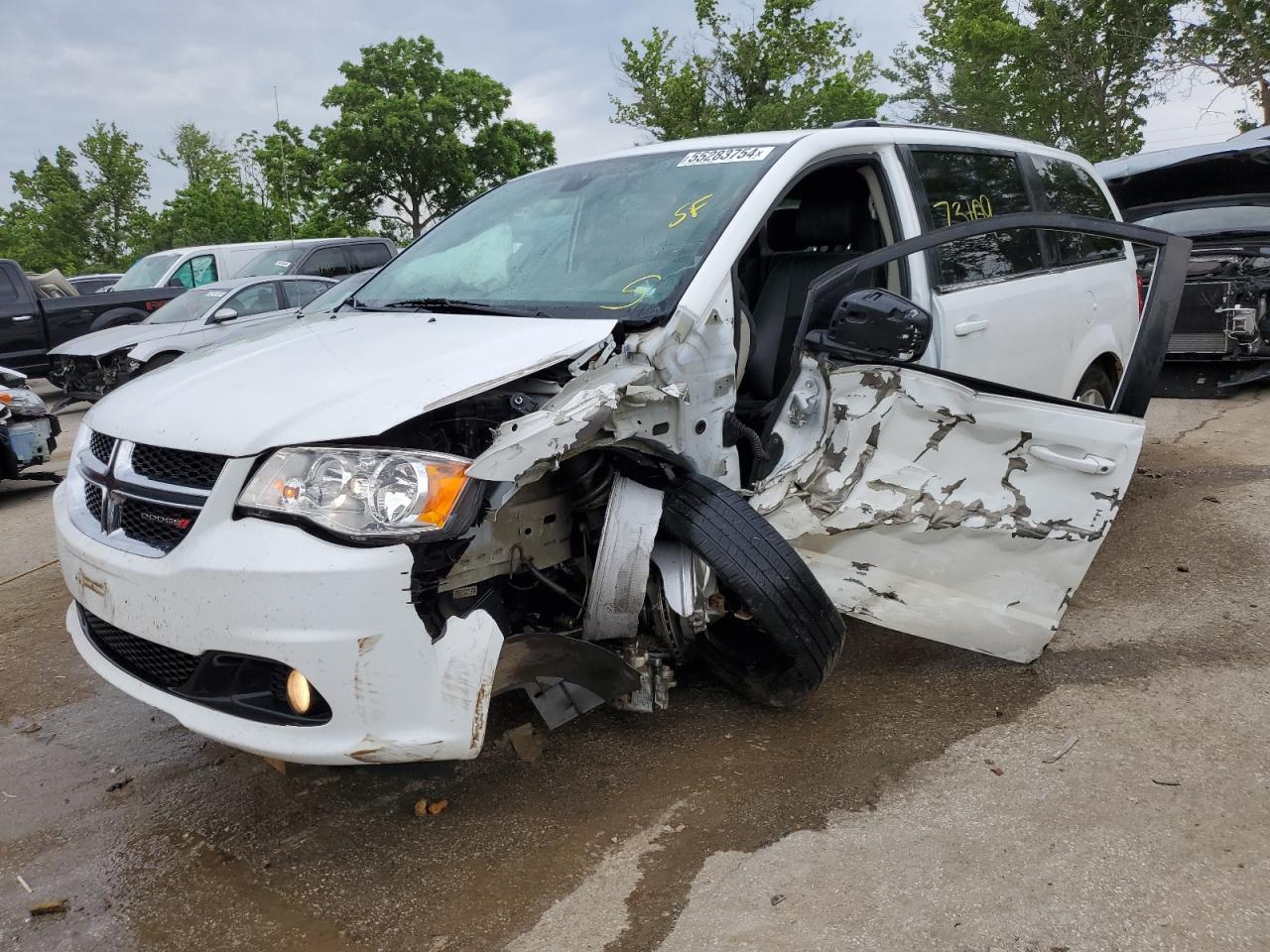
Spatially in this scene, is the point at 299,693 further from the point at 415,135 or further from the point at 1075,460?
the point at 415,135

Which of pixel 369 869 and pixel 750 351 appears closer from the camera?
pixel 369 869

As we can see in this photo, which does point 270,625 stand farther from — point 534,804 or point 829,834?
point 829,834

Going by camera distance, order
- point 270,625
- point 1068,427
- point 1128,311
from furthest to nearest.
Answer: point 1128,311, point 1068,427, point 270,625

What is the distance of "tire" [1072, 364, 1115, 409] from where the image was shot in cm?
450

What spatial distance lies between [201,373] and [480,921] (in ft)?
5.33

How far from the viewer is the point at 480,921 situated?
7.22 ft

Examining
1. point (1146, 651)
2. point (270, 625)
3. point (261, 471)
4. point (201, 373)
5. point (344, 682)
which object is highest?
point (201, 373)

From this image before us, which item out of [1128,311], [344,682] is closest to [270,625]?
[344,682]

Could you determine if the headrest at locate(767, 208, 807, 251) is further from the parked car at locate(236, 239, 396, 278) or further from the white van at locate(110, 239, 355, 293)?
the white van at locate(110, 239, 355, 293)

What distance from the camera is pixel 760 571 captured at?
8.36 feet

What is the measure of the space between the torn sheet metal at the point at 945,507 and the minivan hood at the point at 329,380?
84 centimetres

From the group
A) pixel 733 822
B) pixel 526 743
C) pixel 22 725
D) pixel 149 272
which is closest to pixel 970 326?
pixel 733 822

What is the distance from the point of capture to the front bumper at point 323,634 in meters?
2.10

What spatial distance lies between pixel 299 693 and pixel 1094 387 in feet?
13.2
